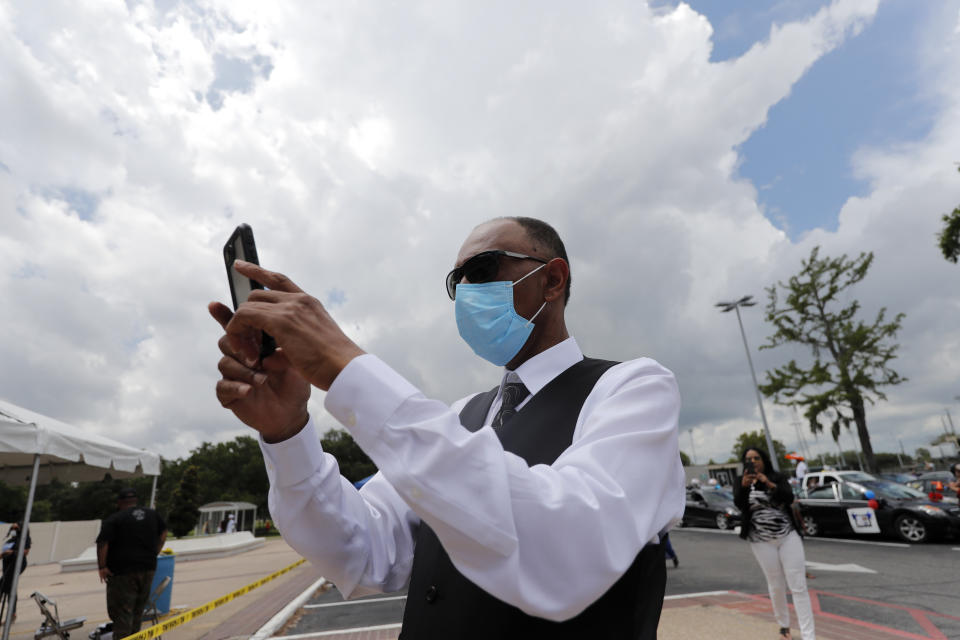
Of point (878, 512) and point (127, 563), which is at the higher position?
point (127, 563)

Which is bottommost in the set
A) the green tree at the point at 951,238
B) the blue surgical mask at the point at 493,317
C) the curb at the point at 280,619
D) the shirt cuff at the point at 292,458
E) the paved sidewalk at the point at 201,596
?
the paved sidewalk at the point at 201,596

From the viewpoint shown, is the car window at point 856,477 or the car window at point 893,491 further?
the car window at point 856,477

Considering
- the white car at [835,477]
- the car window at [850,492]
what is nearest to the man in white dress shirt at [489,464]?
the car window at [850,492]

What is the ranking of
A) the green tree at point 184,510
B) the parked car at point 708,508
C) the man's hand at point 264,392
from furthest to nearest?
1. the green tree at point 184,510
2. the parked car at point 708,508
3. the man's hand at point 264,392

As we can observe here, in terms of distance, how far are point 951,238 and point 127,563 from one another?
2149cm

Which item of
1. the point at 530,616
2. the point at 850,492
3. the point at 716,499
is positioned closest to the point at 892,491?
the point at 850,492

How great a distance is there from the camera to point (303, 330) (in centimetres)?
91

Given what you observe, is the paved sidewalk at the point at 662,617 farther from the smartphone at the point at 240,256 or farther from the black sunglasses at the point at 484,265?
the smartphone at the point at 240,256

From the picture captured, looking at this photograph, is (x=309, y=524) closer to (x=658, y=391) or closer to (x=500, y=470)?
(x=500, y=470)

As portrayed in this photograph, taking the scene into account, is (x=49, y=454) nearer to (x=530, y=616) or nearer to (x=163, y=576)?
(x=163, y=576)

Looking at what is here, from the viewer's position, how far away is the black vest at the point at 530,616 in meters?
1.09

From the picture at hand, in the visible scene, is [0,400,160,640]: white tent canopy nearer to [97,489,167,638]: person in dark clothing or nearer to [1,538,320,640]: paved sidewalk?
[97,489,167,638]: person in dark clothing

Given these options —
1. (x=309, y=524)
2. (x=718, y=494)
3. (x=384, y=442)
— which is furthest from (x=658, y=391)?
(x=718, y=494)

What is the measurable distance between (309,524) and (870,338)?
28403mm
